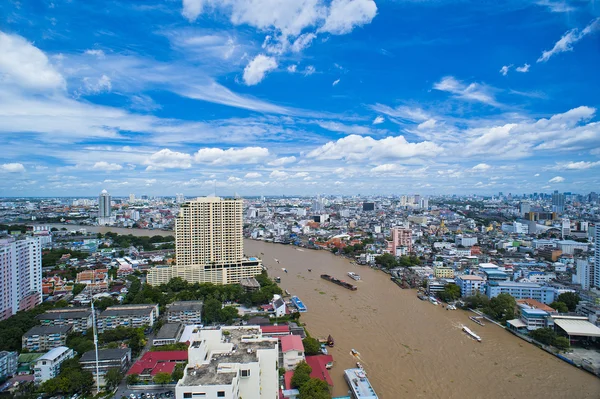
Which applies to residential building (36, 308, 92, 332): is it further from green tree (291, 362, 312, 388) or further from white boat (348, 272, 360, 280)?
white boat (348, 272, 360, 280)

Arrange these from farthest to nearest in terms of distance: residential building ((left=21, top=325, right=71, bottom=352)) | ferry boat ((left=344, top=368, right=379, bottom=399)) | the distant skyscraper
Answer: the distant skyscraper, residential building ((left=21, top=325, right=71, bottom=352)), ferry boat ((left=344, top=368, right=379, bottom=399))

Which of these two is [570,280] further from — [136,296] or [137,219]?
[137,219]

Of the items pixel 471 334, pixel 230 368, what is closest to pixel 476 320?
pixel 471 334

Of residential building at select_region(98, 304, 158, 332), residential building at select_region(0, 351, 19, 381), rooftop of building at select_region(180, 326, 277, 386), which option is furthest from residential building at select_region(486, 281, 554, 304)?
residential building at select_region(0, 351, 19, 381)

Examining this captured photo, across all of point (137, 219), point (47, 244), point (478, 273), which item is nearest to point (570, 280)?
point (478, 273)

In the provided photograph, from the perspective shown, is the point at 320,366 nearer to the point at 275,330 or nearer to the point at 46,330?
the point at 275,330

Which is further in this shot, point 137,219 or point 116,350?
point 137,219

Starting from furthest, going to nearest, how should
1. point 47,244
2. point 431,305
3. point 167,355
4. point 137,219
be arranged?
point 137,219 → point 47,244 → point 431,305 → point 167,355
